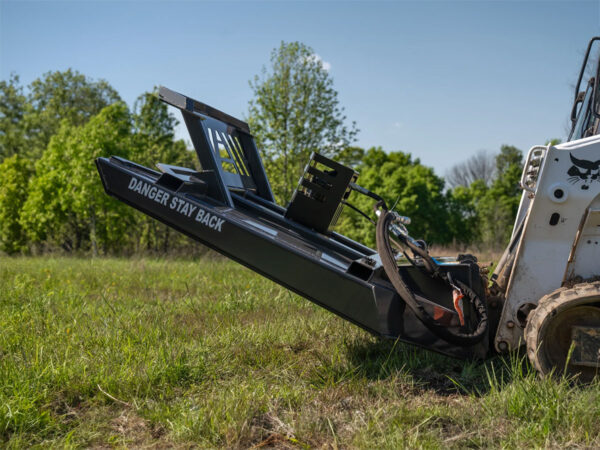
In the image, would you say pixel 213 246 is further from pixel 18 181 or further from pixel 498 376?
pixel 18 181

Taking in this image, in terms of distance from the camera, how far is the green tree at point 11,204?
73.9 ft

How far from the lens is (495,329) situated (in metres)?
3.71

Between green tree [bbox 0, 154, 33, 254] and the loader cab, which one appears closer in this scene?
the loader cab

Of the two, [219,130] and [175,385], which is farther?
[219,130]

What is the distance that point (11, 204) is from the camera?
2269cm

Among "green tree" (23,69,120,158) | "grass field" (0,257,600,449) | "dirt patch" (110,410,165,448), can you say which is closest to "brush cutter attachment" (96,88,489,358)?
"grass field" (0,257,600,449)

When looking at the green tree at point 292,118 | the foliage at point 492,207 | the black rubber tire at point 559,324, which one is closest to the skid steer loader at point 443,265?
the black rubber tire at point 559,324

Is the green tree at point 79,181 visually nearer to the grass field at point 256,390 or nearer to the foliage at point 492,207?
the grass field at point 256,390

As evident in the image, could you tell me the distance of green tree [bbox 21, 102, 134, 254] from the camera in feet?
63.6

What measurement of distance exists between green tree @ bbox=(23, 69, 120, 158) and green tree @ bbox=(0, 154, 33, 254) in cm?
1067

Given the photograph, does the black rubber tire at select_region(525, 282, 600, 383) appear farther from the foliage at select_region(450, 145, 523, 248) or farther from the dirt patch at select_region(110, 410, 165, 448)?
the foliage at select_region(450, 145, 523, 248)

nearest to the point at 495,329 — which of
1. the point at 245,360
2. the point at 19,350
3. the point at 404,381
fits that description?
the point at 404,381

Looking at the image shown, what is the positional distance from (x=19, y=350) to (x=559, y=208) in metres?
3.97

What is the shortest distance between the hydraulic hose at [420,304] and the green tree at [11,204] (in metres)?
22.4
